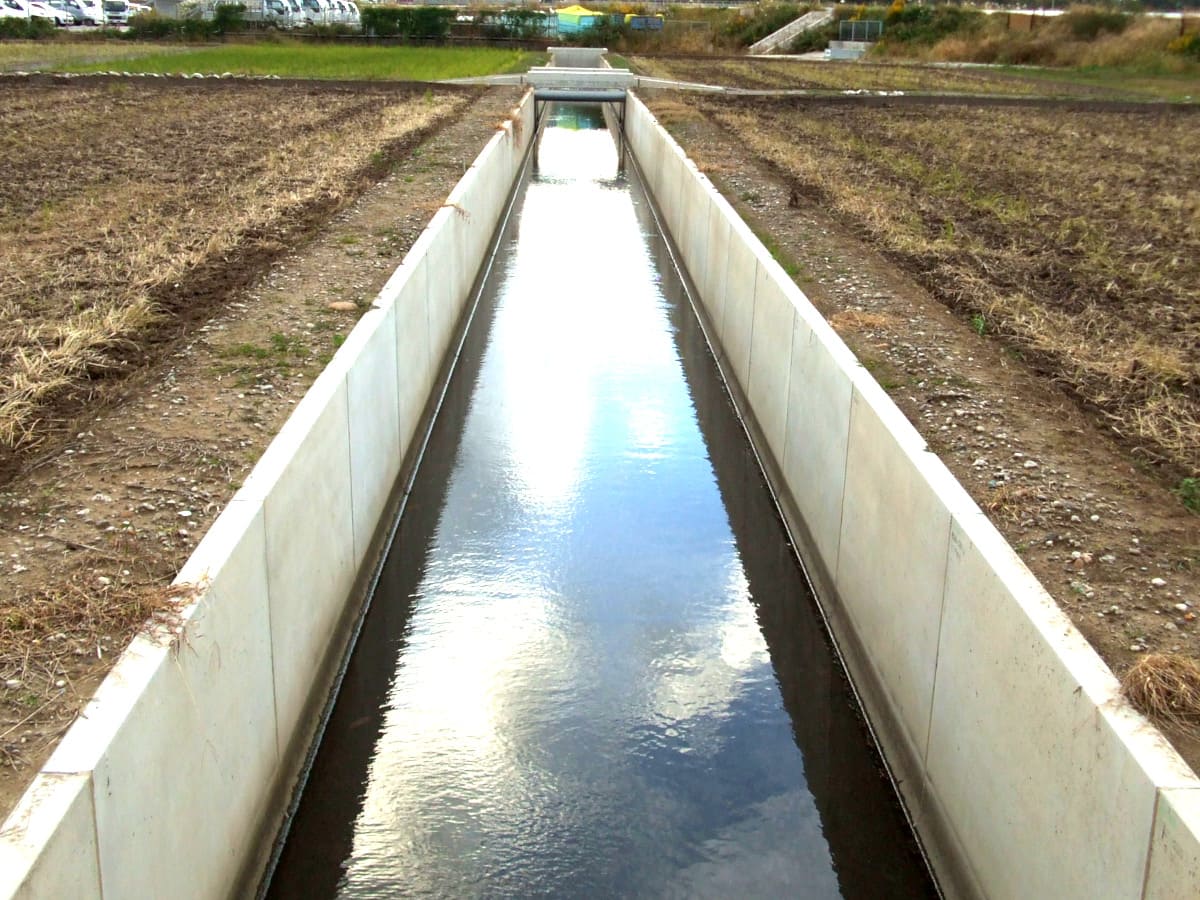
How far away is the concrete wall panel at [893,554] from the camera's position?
5.90 meters

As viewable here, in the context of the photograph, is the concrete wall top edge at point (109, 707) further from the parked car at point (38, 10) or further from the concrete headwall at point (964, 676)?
A: the parked car at point (38, 10)

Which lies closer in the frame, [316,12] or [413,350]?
[413,350]

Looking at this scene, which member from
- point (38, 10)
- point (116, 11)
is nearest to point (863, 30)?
point (38, 10)

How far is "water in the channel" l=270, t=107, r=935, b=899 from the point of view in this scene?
5785 millimetres

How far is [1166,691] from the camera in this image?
4480 mm

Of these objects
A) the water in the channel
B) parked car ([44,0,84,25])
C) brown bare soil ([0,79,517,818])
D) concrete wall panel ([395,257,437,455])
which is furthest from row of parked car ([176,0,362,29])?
the water in the channel

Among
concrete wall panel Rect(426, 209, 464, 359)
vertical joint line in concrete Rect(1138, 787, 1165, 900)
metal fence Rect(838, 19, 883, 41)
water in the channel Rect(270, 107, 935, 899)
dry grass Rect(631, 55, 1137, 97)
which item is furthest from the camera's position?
metal fence Rect(838, 19, 883, 41)

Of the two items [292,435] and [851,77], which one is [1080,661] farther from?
[851,77]

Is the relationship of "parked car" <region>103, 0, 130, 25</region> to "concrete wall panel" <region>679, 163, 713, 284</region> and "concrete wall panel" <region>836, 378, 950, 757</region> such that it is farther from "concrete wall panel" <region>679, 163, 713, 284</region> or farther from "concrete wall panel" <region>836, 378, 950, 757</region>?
"concrete wall panel" <region>836, 378, 950, 757</region>

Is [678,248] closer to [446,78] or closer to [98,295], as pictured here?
[98,295]

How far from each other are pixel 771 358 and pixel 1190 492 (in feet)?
13.3

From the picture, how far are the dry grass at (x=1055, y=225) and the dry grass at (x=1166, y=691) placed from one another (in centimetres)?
303

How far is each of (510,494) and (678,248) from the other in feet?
31.8

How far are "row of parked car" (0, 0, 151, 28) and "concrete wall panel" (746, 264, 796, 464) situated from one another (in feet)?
172
